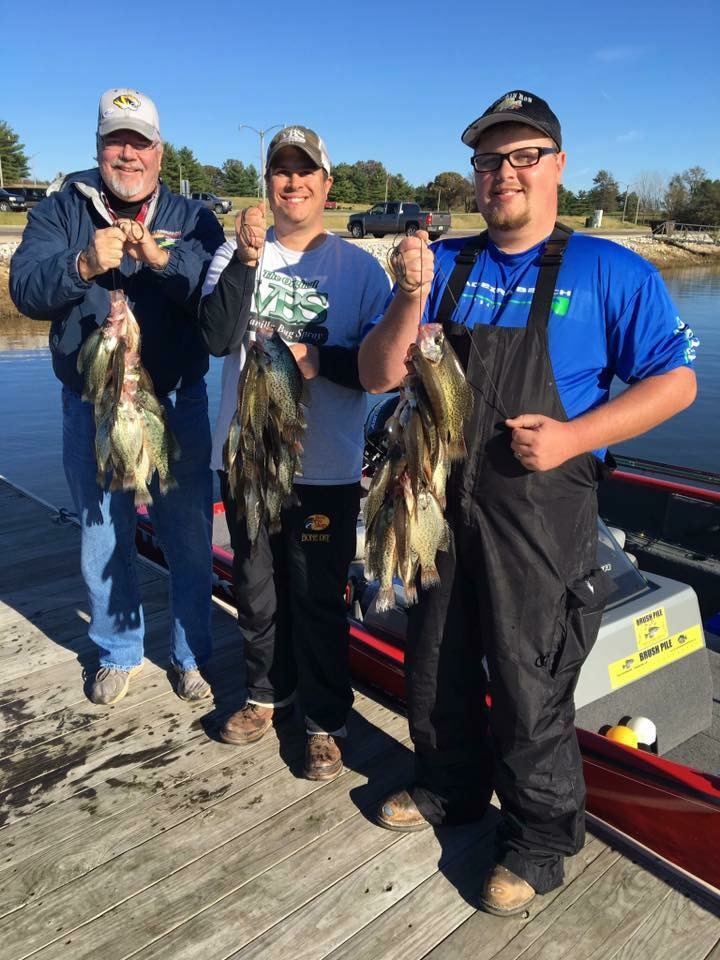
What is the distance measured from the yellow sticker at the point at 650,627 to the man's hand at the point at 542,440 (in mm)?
1789

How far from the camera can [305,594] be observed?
3199mm

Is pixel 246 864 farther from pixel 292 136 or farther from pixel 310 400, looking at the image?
pixel 292 136

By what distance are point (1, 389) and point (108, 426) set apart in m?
15.8

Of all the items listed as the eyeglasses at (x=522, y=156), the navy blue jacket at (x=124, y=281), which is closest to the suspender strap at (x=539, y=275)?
the eyeglasses at (x=522, y=156)

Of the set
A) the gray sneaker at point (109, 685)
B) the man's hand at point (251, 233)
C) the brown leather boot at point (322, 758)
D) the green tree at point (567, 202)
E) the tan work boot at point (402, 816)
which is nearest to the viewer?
the man's hand at point (251, 233)

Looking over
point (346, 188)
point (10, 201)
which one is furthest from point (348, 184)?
point (10, 201)

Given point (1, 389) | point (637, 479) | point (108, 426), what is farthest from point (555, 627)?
point (1, 389)

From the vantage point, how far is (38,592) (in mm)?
5270

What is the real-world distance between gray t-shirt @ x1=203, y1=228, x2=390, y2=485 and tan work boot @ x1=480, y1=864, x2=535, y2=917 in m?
1.62

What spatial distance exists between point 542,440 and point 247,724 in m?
2.16

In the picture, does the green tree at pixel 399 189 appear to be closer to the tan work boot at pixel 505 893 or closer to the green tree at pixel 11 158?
the green tree at pixel 11 158

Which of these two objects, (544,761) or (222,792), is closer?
(544,761)

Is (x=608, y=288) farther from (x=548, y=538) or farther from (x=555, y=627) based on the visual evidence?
(x=555, y=627)

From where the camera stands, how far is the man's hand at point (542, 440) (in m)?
2.22
